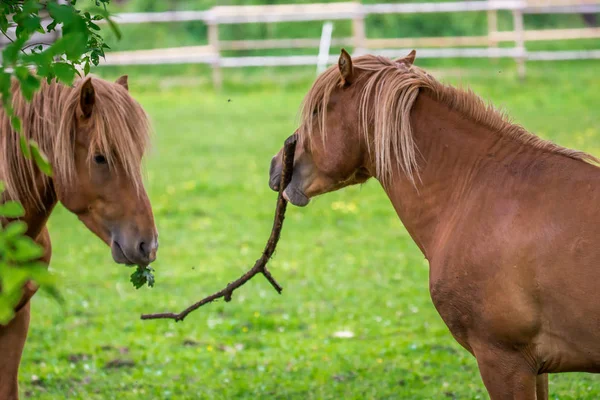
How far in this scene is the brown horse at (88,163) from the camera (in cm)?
359

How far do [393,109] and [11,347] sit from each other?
223 cm

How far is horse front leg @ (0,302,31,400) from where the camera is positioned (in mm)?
3932

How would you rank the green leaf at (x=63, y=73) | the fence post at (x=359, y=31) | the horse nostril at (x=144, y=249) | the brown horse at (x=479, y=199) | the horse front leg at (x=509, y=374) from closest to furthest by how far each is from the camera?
the green leaf at (x=63, y=73)
the brown horse at (x=479, y=199)
the horse front leg at (x=509, y=374)
the horse nostril at (x=144, y=249)
the fence post at (x=359, y=31)

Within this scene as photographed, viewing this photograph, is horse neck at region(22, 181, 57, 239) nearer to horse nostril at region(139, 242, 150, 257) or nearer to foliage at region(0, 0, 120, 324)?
horse nostril at region(139, 242, 150, 257)

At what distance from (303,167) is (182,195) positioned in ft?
24.0

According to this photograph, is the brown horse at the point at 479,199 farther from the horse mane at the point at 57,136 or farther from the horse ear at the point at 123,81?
the horse ear at the point at 123,81

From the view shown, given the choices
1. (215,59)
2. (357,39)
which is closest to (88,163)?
(357,39)

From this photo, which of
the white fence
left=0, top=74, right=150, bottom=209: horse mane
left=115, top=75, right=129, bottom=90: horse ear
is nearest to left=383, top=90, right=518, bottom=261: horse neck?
left=0, top=74, right=150, bottom=209: horse mane

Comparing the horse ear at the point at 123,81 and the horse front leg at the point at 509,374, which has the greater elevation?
the horse ear at the point at 123,81

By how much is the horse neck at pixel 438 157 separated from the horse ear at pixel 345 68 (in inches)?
12.5

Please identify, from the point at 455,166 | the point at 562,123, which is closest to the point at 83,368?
the point at 455,166

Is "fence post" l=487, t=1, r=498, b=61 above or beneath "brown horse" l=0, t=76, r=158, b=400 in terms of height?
beneath

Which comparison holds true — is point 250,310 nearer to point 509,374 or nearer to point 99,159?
point 99,159

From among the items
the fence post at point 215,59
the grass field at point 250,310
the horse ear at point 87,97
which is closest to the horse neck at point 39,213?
the horse ear at point 87,97
